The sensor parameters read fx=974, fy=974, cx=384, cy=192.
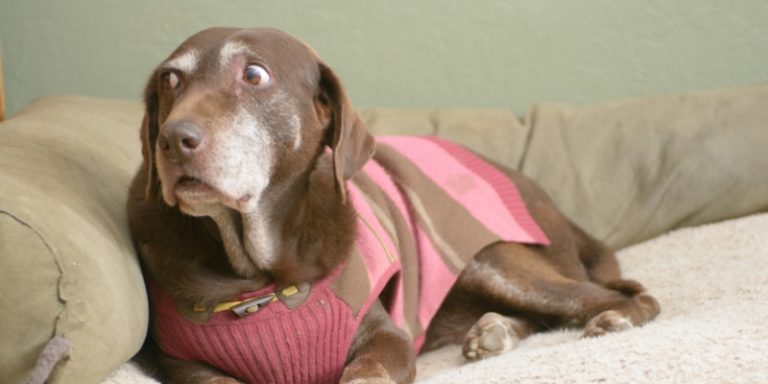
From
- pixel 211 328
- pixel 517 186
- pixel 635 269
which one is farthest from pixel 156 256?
pixel 635 269

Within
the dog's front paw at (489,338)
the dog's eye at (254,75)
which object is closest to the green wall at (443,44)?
the dog's front paw at (489,338)

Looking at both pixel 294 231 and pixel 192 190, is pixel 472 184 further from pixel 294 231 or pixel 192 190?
pixel 192 190

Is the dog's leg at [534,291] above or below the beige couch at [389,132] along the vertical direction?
below

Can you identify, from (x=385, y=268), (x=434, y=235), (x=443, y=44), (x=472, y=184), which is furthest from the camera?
(x=443, y=44)

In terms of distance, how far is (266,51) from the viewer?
76.1 inches

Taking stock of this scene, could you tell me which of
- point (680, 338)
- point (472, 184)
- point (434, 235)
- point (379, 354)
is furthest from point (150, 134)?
point (680, 338)

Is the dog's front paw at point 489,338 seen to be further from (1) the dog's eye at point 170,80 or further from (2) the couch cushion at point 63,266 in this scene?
(1) the dog's eye at point 170,80

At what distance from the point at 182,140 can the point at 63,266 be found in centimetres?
30

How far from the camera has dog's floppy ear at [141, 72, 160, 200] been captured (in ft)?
6.33

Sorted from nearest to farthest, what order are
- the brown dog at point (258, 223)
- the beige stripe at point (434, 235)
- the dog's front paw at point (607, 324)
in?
the brown dog at point (258, 223) → the dog's front paw at point (607, 324) → the beige stripe at point (434, 235)

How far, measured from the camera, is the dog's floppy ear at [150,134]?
193 cm

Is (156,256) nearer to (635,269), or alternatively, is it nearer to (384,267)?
(384,267)

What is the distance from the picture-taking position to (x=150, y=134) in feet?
6.60

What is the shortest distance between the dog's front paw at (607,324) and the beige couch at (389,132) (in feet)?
0.35
